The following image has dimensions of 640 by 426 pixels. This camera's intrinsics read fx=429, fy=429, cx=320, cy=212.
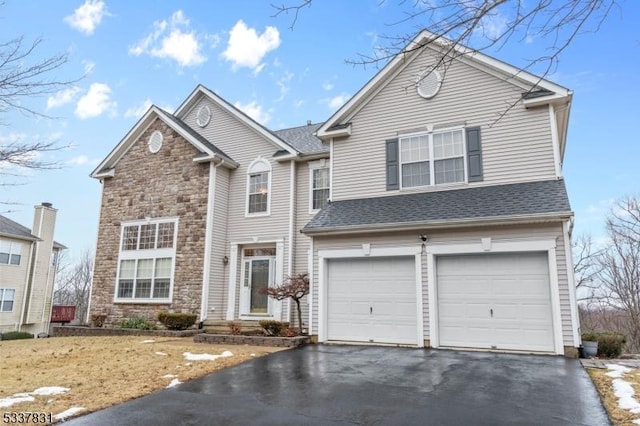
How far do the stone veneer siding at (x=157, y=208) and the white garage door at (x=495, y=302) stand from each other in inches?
324

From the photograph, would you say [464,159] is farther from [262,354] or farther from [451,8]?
[451,8]

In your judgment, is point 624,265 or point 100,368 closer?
point 100,368

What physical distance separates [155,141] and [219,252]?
16.9 ft

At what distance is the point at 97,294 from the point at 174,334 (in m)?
5.10

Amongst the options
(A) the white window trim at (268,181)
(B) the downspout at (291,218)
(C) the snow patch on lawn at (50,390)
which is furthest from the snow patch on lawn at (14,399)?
(A) the white window trim at (268,181)

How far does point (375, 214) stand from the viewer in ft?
37.0

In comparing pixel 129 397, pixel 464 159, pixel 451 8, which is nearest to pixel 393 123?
pixel 464 159

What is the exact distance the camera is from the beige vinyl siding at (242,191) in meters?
14.9

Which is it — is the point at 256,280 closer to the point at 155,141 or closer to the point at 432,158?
the point at 155,141

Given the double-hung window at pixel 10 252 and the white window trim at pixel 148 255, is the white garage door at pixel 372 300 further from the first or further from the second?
the double-hung window at pixel 10 252

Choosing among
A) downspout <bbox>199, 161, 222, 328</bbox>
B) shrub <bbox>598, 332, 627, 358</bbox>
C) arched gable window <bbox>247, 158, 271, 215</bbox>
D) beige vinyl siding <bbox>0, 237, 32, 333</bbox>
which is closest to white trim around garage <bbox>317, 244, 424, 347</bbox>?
shrub <bbox>598, 332, 627, 358</bbox>

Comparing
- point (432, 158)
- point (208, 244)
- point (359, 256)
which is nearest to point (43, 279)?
point (208, 244)

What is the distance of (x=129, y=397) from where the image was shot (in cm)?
588

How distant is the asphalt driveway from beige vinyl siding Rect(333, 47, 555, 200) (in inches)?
196
